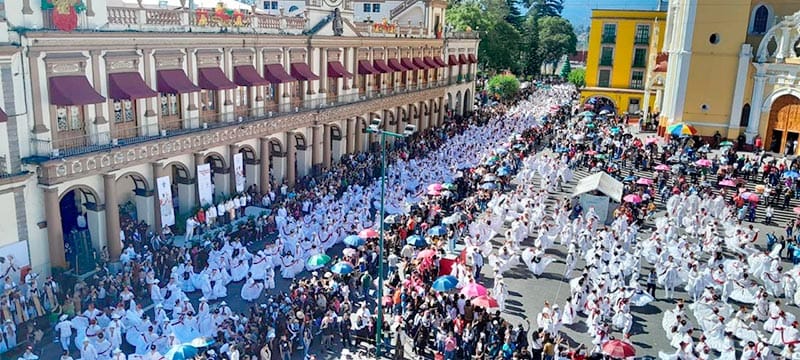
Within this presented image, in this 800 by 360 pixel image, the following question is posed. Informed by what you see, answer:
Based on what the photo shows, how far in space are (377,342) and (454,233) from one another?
8.61 metres

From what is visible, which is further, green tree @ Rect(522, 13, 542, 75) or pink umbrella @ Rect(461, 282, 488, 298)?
green tree @ Rect(522, 13, 542, 75)

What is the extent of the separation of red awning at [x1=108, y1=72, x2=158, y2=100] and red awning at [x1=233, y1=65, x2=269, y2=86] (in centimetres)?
550

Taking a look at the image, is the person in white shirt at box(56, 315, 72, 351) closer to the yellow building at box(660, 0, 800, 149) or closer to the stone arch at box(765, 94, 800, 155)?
the yellow building at box(660, 0, 800, 149)

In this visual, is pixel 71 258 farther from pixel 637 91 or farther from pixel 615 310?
pixel 637 91

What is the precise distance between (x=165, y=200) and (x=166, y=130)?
106 inches

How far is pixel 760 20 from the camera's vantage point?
140 ft

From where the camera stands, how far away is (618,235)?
2486 centimetres

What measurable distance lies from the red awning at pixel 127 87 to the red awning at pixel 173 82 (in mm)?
1005

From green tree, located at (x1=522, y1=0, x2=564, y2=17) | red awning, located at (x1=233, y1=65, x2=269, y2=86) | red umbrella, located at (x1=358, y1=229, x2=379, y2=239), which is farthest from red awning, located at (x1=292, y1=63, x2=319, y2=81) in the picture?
green tree, located at (x1=522, y1=0, x2=564, y2=17)

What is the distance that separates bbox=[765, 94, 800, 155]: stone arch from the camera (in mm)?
41062

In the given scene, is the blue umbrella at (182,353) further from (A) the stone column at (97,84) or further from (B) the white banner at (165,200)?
(B) the white banner at (165,200)

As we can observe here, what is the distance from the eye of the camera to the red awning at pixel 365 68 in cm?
3934

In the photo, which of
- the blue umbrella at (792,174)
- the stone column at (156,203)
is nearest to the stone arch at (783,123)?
the blue umbrella at (792,174)

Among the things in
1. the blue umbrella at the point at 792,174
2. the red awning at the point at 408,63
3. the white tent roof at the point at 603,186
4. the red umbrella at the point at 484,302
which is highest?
the red awning at the point at 408,63
